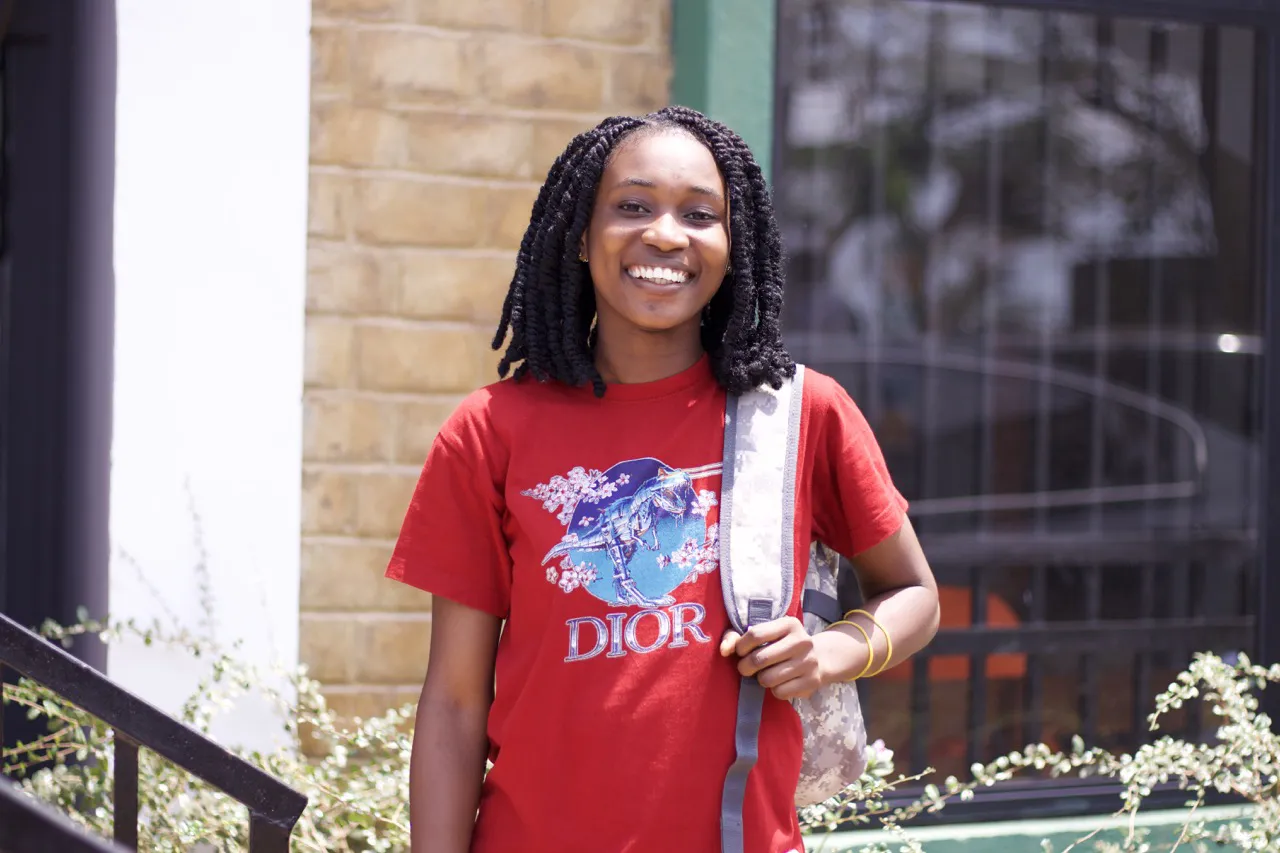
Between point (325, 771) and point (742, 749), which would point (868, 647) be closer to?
point (742, 749)

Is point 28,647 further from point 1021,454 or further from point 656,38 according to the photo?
point 1021,454

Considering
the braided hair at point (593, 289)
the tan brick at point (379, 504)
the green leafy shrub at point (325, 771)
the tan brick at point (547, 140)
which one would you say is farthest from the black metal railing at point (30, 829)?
the tan brick at point (547, 140)

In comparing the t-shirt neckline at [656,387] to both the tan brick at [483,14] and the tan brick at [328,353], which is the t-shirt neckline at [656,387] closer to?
the tan brick at [328,353]

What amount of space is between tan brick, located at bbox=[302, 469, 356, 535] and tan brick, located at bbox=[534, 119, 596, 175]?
0.79 m

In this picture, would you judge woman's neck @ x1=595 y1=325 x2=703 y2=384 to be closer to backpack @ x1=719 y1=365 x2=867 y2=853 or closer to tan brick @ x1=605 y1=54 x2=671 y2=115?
backpack @ x1=719 y1=365 x2=867 y2=853

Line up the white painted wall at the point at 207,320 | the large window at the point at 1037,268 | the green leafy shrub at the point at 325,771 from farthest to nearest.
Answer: the large window at the point at 1037,268 < the white painted wall at the point at 207,320 < the green leafy shrub at the point at 325,771

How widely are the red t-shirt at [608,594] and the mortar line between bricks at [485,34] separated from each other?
4.80 ft

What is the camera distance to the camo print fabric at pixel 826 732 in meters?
1.83

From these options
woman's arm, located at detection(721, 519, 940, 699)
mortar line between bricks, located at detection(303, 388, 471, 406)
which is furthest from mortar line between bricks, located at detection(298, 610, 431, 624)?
woman's arm, located at detection(721, 519, 940, 699)

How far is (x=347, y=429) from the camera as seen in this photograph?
3049 mm

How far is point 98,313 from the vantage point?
314 centimetres

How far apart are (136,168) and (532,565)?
1708 millimetres

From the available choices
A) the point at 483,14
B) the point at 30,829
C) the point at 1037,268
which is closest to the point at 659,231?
the point at 30,829

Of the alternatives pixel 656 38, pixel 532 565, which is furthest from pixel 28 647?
pixel 656 38
